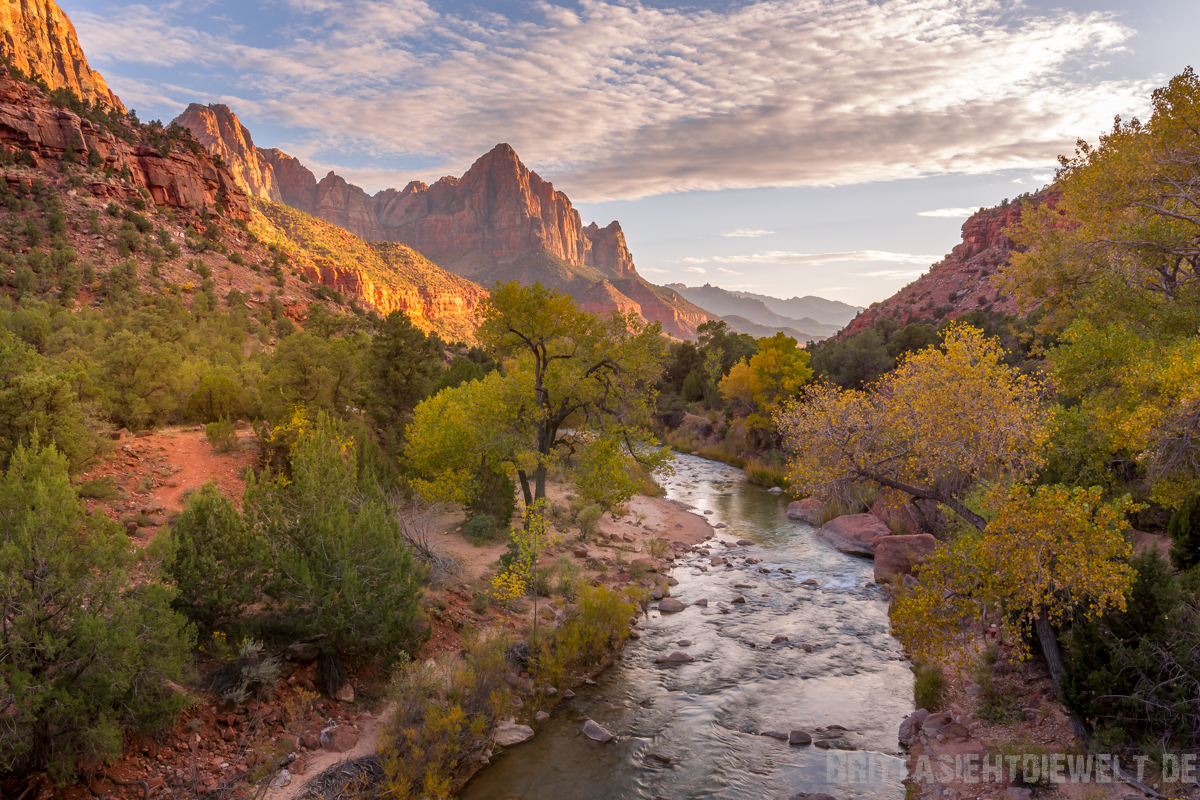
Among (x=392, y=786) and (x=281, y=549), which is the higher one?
(x=281, y=549)

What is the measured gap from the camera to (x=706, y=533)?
2595 cm

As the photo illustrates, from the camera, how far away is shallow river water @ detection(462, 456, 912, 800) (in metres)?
9.55

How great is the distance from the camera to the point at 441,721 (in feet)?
30.0

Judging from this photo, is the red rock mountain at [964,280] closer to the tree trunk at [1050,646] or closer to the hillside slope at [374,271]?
the hillside slope at [374,271]

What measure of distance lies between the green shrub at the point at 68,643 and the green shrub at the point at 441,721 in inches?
127

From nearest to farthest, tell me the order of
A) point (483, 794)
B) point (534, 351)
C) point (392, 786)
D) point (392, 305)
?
point (392, 786) < point (483, 794) < point (534, 351) < point (392, 305)

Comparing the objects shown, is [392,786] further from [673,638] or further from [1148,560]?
[1148,560]

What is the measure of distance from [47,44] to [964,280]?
145048mm

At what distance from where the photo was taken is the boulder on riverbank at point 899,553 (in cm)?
1933

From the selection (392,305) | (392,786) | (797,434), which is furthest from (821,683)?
(392,305)

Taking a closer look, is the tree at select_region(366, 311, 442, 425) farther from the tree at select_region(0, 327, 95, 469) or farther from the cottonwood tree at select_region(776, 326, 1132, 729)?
the cottonwood tree at select_region(776, 326, 1132, 729)

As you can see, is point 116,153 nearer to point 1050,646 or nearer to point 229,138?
point 1050,646

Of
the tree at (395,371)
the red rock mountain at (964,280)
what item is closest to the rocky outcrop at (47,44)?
the tree at (395,371)

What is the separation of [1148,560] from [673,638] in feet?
34.1
